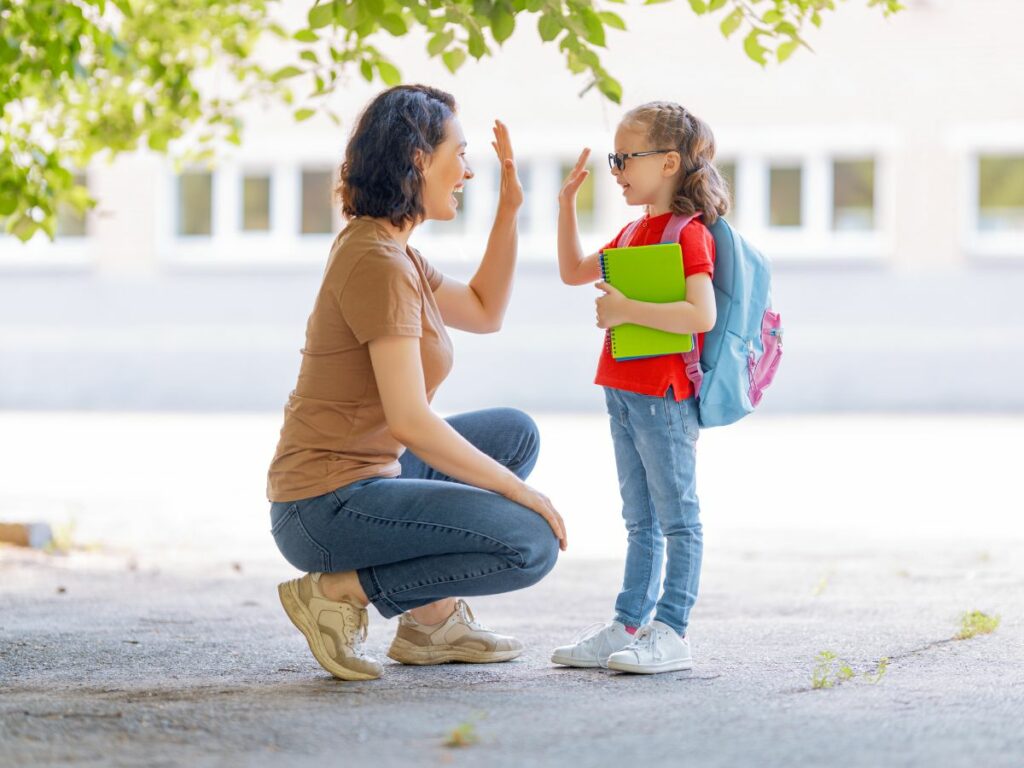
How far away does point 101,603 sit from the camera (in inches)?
237

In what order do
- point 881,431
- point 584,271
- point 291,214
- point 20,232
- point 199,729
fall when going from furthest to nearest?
1. point 291,214
2. point 881,431
3. point 20,232
4. point 584,271
5. point 199,729

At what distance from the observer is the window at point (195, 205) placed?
2220 cm

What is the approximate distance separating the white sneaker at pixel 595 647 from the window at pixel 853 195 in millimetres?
16749

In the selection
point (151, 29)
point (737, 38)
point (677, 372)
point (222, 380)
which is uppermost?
point (737, 38)

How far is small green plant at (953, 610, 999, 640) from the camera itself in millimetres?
4973

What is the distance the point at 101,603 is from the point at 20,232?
163 cm

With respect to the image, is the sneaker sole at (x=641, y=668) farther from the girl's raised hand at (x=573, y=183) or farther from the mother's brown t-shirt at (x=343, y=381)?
the girl's raised hand at (x=573, y=183)

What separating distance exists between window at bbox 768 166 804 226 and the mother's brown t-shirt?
17.0 meters

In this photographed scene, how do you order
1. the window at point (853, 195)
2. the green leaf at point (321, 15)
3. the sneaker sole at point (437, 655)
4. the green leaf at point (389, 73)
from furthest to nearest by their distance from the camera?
the window at point (853, 195) < the green leaf at point (389, 73) < the green leaf at point (321, 15) < the sneaker sole at point (437, 655)

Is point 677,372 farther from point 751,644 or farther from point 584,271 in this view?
point 751,644

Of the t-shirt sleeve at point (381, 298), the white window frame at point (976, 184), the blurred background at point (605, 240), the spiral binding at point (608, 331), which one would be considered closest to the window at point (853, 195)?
the blurred background at point (605, 240)

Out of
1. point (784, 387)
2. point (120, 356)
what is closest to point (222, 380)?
point (120, 356)

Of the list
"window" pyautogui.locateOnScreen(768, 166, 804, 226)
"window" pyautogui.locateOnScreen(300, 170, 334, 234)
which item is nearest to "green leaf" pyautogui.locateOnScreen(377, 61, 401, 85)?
"window" pyautogui.locateOnScreen(768, 166, 804, 226)

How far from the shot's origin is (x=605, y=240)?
20.8 metres
